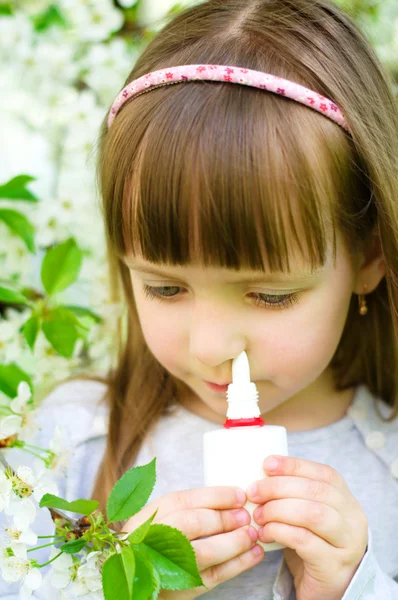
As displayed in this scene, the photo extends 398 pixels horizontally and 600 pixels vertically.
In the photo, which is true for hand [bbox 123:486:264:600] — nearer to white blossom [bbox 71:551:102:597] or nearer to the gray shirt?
white blossom [bbox 71:551:102:597]

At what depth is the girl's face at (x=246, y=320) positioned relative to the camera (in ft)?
3.32

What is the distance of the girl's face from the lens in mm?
1012

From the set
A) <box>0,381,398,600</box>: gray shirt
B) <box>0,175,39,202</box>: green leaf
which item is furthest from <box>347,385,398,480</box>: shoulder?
<box>0,175,39,202</box>: green leaf

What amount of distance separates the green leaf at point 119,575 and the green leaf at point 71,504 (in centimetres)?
6

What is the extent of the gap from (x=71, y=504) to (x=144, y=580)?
11 cm

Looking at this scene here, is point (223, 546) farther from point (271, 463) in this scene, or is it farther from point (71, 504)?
point (71, 504)

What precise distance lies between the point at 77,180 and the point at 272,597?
35.4 inches

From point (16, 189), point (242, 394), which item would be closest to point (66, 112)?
point (16, 189)

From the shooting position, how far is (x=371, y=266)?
4.09ft

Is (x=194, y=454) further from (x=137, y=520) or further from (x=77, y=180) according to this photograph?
(x=77, y=180)

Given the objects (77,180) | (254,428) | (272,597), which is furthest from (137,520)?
(77,180)

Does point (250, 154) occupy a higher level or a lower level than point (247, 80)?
lower

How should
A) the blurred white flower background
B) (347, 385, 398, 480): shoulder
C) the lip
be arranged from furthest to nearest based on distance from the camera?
the blurred white flower background
(347, 385, 398, 480): shoulder
the lip

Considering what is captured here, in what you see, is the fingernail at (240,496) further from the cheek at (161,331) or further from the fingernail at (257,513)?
the cheek at (161,331)
